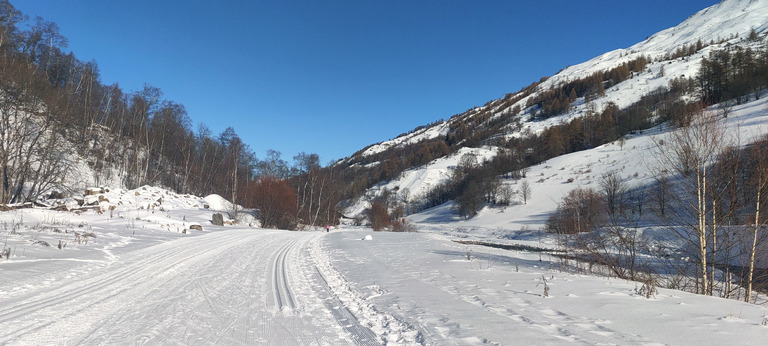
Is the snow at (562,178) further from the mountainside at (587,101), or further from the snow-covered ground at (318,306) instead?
the snow-covered ground at (318,306)

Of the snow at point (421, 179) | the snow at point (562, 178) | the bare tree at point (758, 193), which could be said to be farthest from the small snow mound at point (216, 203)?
the snow at point (421, 179)

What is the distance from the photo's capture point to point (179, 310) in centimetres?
538

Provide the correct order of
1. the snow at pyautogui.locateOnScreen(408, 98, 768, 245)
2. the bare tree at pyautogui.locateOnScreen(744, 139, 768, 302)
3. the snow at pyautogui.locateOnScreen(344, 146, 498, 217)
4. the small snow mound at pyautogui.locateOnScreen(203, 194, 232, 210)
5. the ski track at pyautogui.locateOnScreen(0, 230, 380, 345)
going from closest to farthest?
the ski track at pyautogui.locateOnScreen(0, 230, 380, 345) < the bare tree at pyautogui.locateOnScreen(744, 139, 768, 302) < the small snow mound at pyautogui.locateOnScreen(203, 194, 232, 210) < the snow at pyautogui.locateOnScreen(408, 98, 768, 245) < the snow at pyautogui.locateOnScreen(344, 146, 498, 217)

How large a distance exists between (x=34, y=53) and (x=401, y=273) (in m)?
52.7

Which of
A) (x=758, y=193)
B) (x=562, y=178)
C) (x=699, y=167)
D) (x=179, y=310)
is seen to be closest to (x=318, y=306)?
(x=179, y=310)

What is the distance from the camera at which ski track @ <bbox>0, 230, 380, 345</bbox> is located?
4254mm

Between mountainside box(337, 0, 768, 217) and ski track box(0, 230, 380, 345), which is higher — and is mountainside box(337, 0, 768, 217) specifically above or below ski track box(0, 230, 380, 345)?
above

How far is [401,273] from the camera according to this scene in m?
9.79

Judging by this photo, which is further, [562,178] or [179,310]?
[562,178]

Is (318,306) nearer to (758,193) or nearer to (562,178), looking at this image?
(758,193)

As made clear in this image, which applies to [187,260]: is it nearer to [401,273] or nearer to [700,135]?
[401,273]

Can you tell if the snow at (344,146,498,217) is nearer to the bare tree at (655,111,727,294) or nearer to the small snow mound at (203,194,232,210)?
the small snow mound at (203,194,232,210)

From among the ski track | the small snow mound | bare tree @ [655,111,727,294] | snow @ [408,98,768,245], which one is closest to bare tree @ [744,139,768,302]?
bare tree @ [655,111,727,294]

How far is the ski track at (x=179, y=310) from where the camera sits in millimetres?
4254
